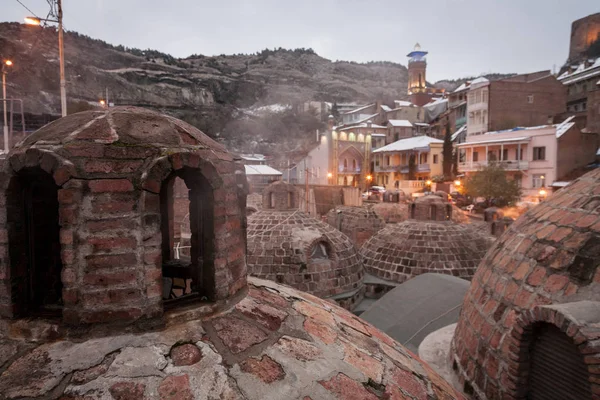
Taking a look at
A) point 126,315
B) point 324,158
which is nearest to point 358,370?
point 126,315

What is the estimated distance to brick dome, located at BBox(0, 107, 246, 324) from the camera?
3.11 metres

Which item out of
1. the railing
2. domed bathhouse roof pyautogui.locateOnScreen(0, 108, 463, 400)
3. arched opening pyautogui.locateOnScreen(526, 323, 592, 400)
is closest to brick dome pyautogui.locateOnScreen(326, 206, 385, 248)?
the railing

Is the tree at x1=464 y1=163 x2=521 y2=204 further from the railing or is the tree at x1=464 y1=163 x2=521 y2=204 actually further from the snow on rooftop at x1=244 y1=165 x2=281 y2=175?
the snow on rooftop at x1=244 y1=165 x2=281 y2=175

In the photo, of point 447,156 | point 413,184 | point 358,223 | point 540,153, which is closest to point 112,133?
point 358,223

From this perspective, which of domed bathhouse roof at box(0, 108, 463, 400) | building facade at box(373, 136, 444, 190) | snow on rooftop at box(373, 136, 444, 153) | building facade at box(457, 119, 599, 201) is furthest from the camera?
snow on rooftop at box(373, 136, 444, 153)

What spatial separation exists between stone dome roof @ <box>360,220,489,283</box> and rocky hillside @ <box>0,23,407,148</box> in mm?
31737

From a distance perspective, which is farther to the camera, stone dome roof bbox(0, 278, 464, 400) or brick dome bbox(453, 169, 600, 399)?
brick dome bbox(453, 169, 600, 399)

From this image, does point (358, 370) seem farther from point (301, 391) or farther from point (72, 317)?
point (72, 317)

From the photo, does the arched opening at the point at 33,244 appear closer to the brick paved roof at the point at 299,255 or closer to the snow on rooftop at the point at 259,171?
the brick paved roof at the point at 299,255

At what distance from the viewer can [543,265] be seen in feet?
16.6

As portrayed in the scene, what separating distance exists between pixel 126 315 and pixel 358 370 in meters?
2.09

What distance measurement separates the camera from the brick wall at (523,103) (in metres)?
40.2

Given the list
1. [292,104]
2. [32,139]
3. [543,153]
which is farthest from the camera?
[292,104]

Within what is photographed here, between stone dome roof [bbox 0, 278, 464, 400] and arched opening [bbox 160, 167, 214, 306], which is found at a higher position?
arched opening [bbox 160, 167, 214, 306]
